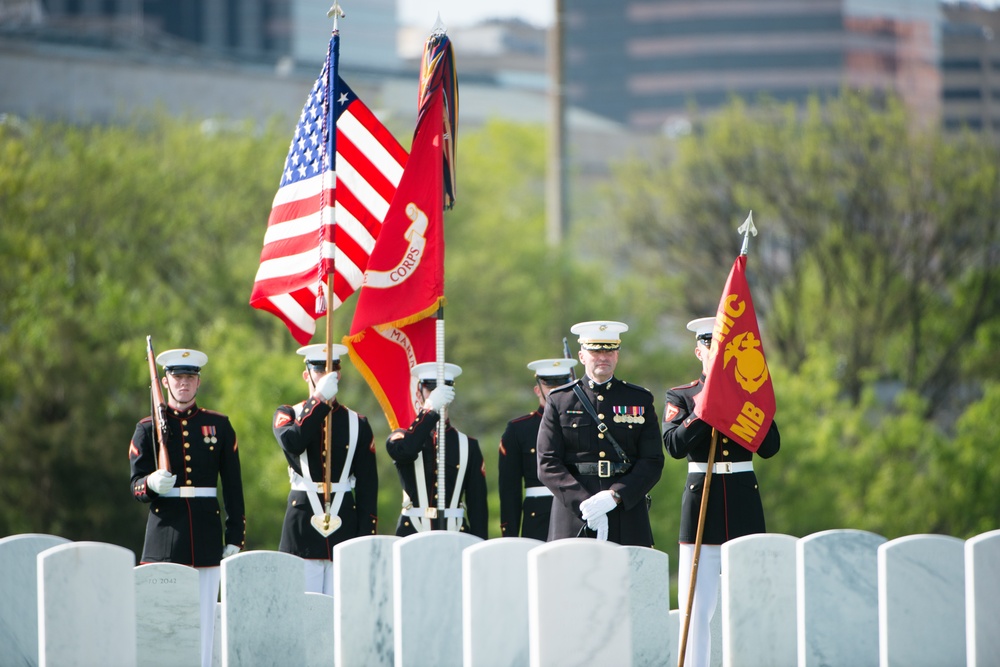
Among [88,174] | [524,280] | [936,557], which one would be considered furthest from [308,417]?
[524,280]

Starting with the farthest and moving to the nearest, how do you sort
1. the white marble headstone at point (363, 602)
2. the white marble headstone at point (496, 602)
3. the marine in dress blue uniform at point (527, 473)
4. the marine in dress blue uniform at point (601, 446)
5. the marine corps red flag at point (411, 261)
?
1. the marine in dress blue uniform at point (527, 473)
2. the marine corps red flag at point (411, 261)
3. the marine in dress blue uniform at point (601, 446)
4. the white marble headstone at point (363, 602)
5. the white marble headstone at point (496, 602)

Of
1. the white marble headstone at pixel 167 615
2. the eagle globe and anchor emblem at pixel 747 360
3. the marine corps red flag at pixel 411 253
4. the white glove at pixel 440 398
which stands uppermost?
the marine corps red flag at pixel 411 253

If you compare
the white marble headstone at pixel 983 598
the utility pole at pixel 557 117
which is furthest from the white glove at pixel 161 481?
the utility pole at pixel 557 117

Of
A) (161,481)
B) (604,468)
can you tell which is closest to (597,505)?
(604,468)

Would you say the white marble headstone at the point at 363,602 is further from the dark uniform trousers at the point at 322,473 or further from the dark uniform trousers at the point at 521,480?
the dark uniform trousers at the point at 521,480

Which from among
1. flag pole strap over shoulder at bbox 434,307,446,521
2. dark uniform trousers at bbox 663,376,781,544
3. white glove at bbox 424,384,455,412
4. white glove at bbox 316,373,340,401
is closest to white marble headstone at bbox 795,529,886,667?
dark uniform trousers at bbox 663,376,781,544

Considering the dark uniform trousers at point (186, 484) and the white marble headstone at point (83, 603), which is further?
the dark uniform trousers at point (186, 484)

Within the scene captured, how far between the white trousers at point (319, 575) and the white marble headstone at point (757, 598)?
2657 mm

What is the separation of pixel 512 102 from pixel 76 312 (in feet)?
129

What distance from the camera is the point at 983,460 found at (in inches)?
990

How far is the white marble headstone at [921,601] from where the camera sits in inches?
266

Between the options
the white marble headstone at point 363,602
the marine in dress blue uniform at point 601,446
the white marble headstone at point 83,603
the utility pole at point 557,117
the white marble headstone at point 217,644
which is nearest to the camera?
the white marble headstone at point 83,603

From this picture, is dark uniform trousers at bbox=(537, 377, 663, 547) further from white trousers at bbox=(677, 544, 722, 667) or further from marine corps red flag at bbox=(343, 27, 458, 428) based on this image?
marine corps red flag at bbox=(343, 27, 458, 428)

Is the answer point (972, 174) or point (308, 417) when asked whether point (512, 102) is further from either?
point (308, 417)
